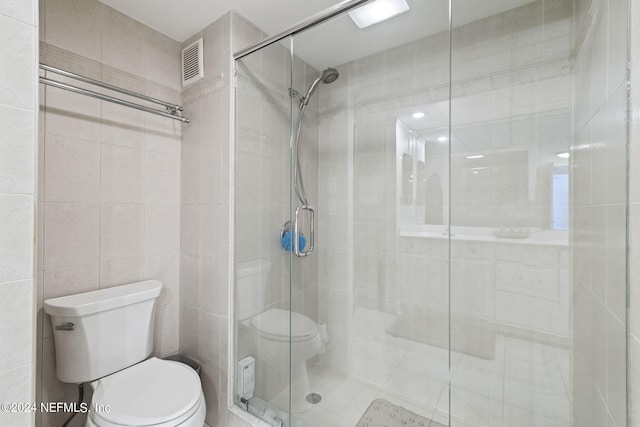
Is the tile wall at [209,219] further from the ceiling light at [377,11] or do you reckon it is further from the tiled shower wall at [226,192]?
the ceiling light at [377,11]

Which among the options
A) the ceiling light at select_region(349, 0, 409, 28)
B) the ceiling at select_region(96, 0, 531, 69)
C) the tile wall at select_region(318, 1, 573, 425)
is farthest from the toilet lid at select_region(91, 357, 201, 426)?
the ceiling light at select_region(349, 0, 409, 28)

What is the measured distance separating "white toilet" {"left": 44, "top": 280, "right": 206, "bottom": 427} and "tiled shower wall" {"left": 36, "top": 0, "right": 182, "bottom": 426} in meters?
0.14

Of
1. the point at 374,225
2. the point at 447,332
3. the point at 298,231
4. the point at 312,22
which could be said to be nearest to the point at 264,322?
the point at 298,231

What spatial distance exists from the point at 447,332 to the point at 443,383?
260mm

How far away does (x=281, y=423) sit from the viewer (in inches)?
55.0

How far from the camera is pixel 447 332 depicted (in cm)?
146

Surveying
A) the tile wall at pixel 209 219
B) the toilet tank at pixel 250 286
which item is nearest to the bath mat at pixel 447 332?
the toilet tank at pixel 250 286

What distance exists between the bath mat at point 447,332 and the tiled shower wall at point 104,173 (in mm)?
1369

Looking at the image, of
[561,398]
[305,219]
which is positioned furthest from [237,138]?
[561,398]

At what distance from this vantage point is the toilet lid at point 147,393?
1049 millimetres

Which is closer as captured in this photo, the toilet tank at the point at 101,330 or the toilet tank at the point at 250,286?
the toilet tank at the point at 101,330

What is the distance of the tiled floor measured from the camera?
119cm

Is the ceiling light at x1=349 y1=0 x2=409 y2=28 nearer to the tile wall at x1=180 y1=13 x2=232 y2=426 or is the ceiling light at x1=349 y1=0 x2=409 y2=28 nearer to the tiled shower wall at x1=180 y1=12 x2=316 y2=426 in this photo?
the tiled shower wall at x1=180 y1=12 x2=316 y2=426

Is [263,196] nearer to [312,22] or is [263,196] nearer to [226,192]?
[226,192]
